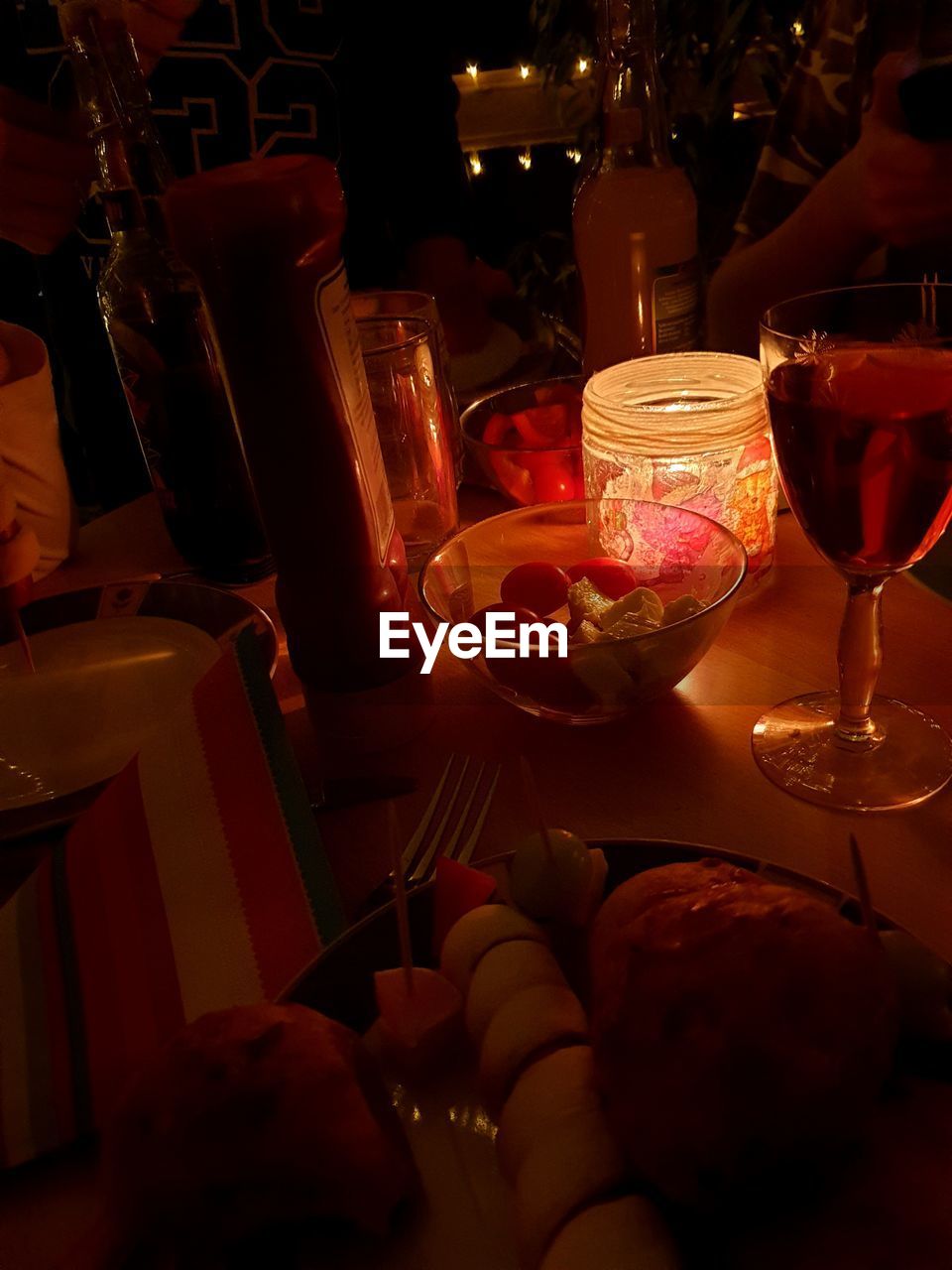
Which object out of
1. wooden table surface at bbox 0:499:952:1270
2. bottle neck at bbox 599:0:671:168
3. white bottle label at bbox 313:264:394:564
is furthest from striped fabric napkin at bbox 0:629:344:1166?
bottle neck at bbox 599:0:671:168

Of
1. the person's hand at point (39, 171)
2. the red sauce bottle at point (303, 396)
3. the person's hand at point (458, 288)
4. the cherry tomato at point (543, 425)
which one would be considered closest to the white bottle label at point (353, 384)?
the red sauce bottle at point (303, 396)

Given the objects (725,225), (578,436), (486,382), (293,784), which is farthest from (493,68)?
(293,784)

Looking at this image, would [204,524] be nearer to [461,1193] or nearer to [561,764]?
[561,764]

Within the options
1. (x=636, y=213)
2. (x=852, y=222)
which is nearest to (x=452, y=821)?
(x=636, y=213)

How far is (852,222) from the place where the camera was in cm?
129

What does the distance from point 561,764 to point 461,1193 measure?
1.04 feet

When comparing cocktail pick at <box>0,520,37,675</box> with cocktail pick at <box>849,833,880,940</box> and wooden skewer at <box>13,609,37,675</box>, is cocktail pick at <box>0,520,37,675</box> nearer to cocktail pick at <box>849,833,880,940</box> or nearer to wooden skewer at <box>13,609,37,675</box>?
wooden skewer at <box>13,609,37,675</box>

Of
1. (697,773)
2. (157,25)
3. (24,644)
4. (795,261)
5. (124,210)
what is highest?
(157,25)

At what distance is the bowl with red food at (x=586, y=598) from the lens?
2.04 feet

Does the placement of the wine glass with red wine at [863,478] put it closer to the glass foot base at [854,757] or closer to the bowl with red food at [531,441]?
the glass foot base at [854,757]

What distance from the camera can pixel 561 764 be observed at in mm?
649

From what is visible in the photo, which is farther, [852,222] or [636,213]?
[852,222]

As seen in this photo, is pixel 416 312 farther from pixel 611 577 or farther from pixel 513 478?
pixel 611 577

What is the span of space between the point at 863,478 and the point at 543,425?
1.51 feet
